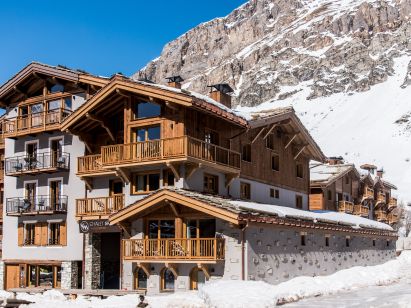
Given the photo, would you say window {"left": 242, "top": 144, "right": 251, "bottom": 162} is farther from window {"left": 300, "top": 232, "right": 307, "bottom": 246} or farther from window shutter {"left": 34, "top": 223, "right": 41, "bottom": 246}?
window shutter {"left": 34, "top": 223, "right": 41, "bottom": 246}

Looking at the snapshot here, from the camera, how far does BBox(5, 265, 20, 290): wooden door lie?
39.9m

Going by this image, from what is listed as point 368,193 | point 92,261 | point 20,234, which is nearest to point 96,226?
point 92,261

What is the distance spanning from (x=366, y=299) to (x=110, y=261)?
17250 mm

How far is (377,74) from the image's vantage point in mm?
183375

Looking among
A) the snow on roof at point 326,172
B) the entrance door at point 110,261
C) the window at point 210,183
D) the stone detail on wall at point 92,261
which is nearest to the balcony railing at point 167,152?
the window at point 210,183

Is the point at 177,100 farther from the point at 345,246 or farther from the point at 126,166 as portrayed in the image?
the point at 345,246

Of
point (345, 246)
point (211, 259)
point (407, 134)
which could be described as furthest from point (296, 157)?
point (407, 134)

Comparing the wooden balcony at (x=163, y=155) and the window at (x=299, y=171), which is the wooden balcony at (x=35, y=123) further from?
the window at (x=299, y=171)

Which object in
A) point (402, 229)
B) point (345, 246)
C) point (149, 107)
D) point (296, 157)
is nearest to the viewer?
point (149, 107)

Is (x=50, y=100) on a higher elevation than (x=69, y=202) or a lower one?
higher

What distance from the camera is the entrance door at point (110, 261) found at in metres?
37.4

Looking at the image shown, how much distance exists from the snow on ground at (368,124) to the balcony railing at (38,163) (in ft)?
202

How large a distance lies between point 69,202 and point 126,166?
7.04 meters

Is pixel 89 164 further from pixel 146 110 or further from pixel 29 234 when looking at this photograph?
pixel 29 234
